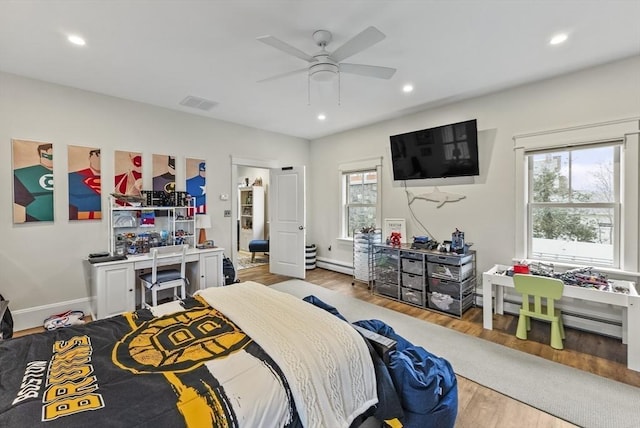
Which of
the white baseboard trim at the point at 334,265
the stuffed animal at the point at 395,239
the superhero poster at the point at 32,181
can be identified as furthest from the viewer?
the white baseboard trim at the point at 334,265

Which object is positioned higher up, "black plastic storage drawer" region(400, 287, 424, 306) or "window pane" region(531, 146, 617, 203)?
"window pane" region(531, 146, 617, 203)

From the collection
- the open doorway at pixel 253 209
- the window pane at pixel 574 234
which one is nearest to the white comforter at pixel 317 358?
the window pane at pixel 574 234

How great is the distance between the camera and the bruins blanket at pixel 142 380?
40.7 inches

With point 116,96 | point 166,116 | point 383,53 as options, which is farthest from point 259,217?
point 383,53

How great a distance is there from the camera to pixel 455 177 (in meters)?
4.02

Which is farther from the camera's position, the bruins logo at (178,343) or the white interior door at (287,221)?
the white interior door at (287,221)

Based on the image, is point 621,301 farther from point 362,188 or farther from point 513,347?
point 362,188

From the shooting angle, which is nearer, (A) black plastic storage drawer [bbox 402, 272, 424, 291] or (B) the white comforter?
(B) the white comforter

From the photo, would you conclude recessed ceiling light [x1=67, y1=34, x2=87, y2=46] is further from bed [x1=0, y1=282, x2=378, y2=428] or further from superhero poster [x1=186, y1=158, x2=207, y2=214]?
bed [x1=0, y1=282, x2=378, y2=428]

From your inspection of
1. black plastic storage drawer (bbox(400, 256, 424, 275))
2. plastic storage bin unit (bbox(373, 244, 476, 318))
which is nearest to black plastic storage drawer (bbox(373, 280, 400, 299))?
plastic storage bin unit (bbox(373, 244, 476, 318))

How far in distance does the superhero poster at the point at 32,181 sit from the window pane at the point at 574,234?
229 inches

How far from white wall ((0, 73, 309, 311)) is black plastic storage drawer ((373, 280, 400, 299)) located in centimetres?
342

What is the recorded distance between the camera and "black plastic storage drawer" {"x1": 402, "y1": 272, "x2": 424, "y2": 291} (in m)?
3.82

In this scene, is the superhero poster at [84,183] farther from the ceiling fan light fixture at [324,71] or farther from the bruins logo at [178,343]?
the ceiling fan light fixture at [324,71]
